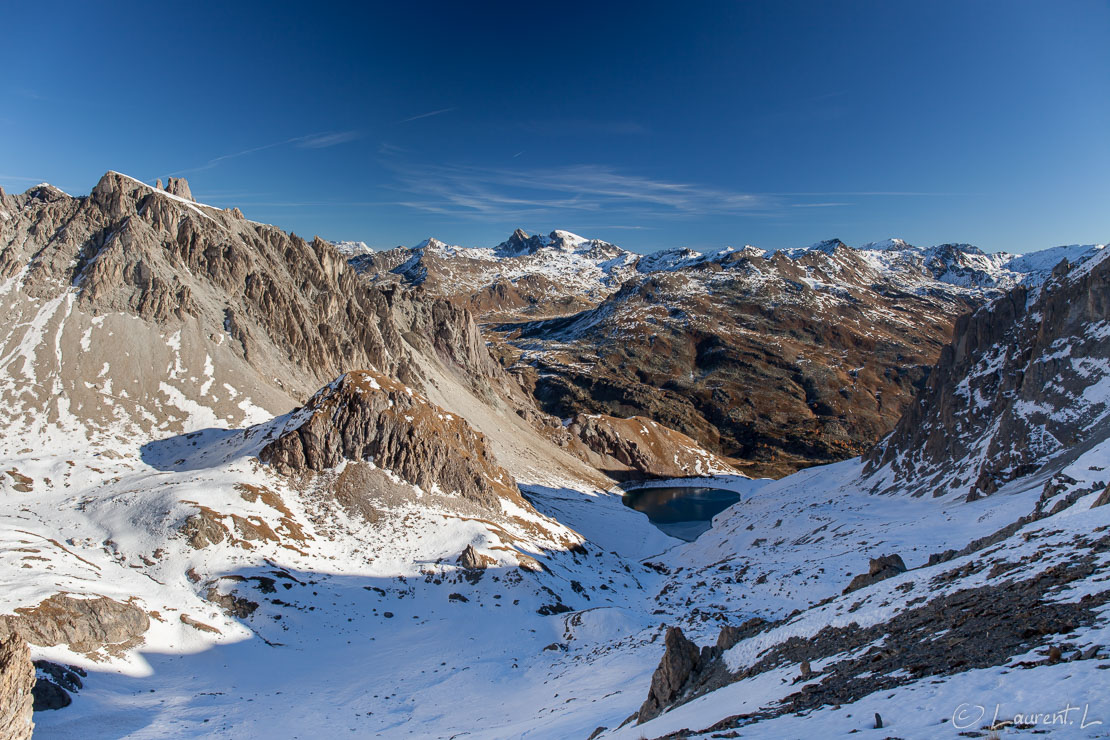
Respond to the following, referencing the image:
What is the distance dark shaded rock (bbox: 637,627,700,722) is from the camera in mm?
20945

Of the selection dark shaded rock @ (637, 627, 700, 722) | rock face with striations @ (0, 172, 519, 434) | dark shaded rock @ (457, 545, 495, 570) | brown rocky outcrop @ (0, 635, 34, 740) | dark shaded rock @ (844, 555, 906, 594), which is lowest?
dark shaded rock @ (844, 555, 906, 594)

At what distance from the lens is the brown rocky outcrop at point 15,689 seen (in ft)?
51.6

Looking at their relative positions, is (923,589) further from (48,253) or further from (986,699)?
(48,253)

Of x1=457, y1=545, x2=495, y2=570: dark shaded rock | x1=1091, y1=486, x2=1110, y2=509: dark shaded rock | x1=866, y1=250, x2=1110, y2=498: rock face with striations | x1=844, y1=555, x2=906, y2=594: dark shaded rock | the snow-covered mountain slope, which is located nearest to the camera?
the snow-covered mountain slope

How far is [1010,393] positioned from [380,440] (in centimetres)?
7940

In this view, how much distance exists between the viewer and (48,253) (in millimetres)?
87688

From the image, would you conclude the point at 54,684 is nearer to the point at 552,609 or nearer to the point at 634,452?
the point at 552,609

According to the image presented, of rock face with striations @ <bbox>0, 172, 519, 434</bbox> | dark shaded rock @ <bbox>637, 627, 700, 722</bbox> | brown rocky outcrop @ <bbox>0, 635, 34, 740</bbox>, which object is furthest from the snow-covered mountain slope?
rock face with striations @ <bbox>0, 172, 519, 434</bbox>

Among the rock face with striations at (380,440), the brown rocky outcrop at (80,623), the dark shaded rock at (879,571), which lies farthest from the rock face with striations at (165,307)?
the dark shaded rock at (879,571)

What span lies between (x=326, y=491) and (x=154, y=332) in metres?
51.4

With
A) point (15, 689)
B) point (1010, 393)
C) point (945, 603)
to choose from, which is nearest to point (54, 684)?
point (15, 689)

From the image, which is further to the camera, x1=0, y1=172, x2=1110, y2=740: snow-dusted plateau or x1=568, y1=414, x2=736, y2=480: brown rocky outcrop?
x1=568, y1=414, x2=736, y2=480: brown rocky outcrop

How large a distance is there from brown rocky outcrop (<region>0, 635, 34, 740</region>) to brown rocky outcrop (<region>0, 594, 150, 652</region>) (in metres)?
16.4

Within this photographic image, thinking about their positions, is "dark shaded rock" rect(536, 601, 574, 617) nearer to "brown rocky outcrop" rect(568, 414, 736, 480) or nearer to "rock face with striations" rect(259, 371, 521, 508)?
"rock face with striations" rect(259, 371, 521, 508)
